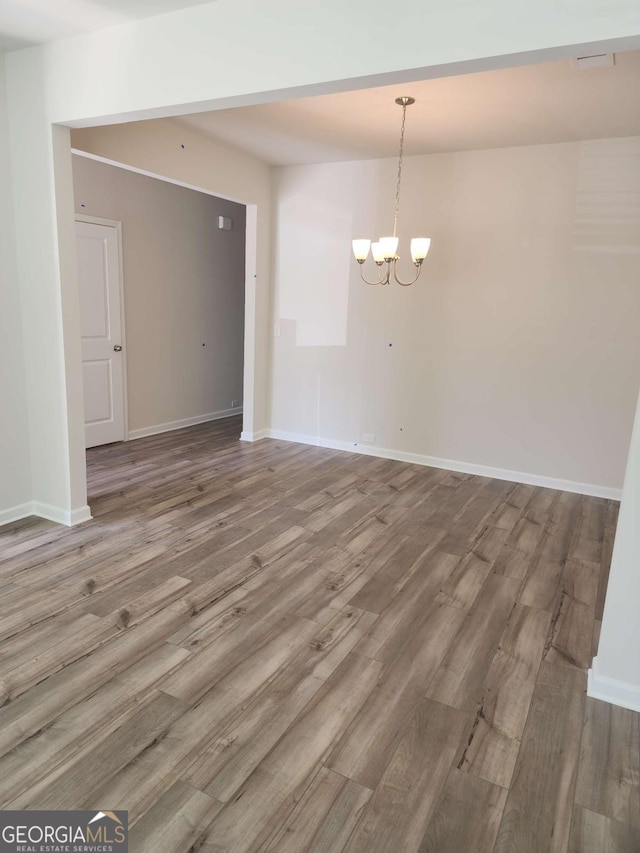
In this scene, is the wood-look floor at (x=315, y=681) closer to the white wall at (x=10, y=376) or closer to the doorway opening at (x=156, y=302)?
the white wall at (x=10, y=376)

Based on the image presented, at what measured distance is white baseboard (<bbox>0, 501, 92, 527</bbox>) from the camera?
11.6 feet

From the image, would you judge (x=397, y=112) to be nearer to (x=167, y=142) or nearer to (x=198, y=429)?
(x=167, y=142)

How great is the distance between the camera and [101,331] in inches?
210

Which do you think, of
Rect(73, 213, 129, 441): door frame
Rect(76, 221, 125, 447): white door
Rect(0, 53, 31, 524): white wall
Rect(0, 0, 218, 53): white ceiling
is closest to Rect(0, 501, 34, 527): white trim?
Rect(0, 53, 31, 524): white wall

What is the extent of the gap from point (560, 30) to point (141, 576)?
3.00 meters

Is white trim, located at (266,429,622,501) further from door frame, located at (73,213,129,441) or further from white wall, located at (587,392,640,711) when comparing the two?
white wall, located at (587,392,640,711)

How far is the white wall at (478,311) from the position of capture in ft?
14.1

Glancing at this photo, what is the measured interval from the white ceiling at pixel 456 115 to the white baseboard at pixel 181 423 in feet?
9.98

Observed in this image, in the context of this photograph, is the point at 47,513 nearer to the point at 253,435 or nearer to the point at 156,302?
the point at 253,435

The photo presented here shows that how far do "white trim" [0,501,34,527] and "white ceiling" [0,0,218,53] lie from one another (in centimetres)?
274

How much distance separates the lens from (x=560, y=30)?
72.5 inches

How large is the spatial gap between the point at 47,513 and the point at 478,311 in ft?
12.5

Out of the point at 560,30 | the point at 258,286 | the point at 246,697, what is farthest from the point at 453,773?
the point at 258,286

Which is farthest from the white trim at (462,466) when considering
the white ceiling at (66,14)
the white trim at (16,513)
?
the white ceiling at (66,14)
